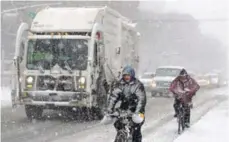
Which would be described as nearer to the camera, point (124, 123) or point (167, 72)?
point (124, 123)

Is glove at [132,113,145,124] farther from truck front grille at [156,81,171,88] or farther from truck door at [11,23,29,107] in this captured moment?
truck front grille at [156,81,171,88]

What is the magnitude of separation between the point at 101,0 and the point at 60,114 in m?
43.1

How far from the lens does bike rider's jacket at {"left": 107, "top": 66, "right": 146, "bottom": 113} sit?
828 centimetres

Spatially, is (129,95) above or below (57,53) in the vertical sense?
below

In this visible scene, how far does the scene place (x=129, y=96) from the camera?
840 centimetres

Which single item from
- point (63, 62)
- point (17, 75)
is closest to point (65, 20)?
point (63, 62)

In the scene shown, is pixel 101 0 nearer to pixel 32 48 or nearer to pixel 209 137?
pixel 32 48

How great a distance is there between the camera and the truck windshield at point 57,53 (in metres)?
16.8

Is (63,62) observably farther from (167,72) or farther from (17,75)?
(167,72)

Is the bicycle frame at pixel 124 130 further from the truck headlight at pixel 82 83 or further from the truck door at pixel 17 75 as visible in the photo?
the truck door at pixel 17 75

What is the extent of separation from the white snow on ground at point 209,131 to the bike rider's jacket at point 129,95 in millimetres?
3791

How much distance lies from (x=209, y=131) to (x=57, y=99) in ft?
16.1

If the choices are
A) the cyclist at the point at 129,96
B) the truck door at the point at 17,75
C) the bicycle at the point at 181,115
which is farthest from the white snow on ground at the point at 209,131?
the truck door at the point at 17,75

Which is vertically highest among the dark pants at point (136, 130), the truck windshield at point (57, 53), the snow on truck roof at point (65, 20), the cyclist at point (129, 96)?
the snow on truck roof at point (65, 20)
